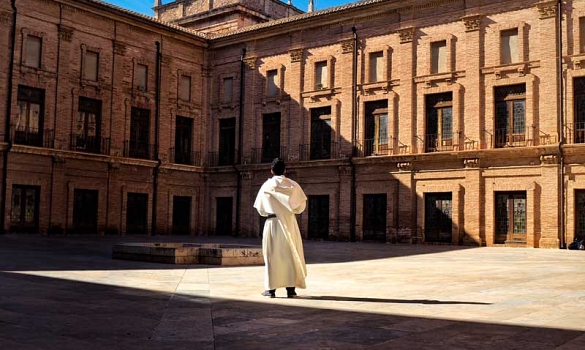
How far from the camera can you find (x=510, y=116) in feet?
78.4

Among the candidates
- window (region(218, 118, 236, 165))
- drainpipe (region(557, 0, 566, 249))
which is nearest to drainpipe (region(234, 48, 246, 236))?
window (region(218, 118, 236, 165))

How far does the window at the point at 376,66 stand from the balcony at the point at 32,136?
44.7ft

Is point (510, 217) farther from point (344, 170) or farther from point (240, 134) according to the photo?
point (240, 134)

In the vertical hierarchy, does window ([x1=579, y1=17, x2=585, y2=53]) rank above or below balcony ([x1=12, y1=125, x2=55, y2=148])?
above

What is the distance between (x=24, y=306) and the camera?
6070 mm

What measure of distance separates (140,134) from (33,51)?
6.07 m

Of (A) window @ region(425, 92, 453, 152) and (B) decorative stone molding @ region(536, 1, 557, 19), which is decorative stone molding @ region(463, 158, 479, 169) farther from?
(B) decorative stone molding @ region(536, 1, 557, 19)

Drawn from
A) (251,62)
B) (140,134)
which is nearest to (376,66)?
(251,62)

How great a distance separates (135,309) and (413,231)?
20.4 meters

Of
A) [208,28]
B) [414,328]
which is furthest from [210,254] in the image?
[208,28]

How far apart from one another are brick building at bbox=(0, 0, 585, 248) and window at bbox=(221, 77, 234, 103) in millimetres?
70

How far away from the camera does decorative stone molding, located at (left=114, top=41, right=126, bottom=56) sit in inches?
1137

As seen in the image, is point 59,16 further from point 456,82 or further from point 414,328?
point 414,328

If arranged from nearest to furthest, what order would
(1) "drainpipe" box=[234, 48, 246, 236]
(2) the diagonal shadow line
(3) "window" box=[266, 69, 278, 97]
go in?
(2) the diagonal shadow line
(3) "window" box=[266, 69, 278, 97]
(1) "drainpipe" box=[234, 48, 246, 236]
